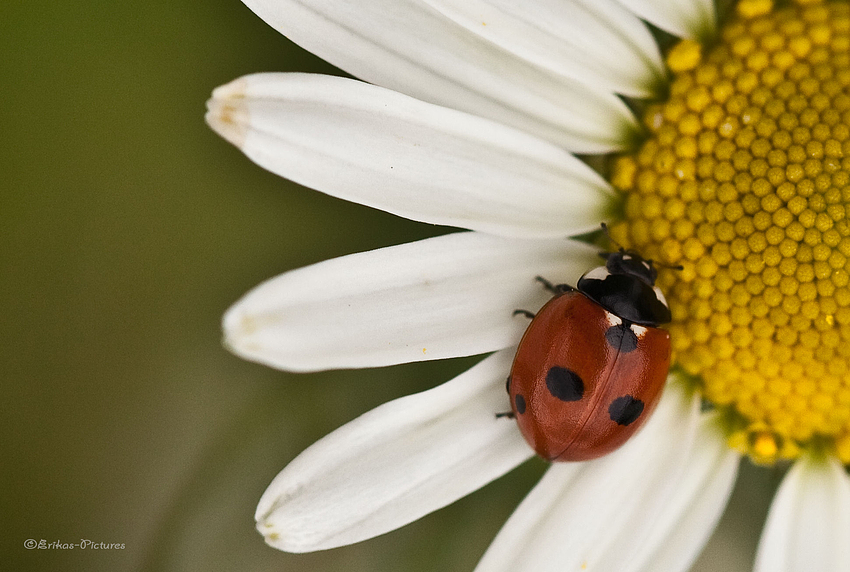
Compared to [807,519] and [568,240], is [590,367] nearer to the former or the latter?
[568,240]

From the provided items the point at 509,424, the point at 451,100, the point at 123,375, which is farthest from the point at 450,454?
the point at 123,375

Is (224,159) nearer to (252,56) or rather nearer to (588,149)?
(252,56)

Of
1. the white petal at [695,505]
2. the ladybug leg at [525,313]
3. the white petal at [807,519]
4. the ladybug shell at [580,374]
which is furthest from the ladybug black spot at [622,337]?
the white petal at [807,519]

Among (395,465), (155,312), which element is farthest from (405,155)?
(155,312)

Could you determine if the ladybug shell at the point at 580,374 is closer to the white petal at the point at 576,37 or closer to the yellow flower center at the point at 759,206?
the yellow flower center at the point at 759,206

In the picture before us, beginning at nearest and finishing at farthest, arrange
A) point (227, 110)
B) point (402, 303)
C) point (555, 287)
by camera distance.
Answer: point (227, 110)
point (402, 303)
point (555, 287)

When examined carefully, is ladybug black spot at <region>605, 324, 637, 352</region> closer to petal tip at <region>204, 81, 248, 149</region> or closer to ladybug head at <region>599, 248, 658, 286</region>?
ladybug head at <region>599, 248, 658, 286</region>
